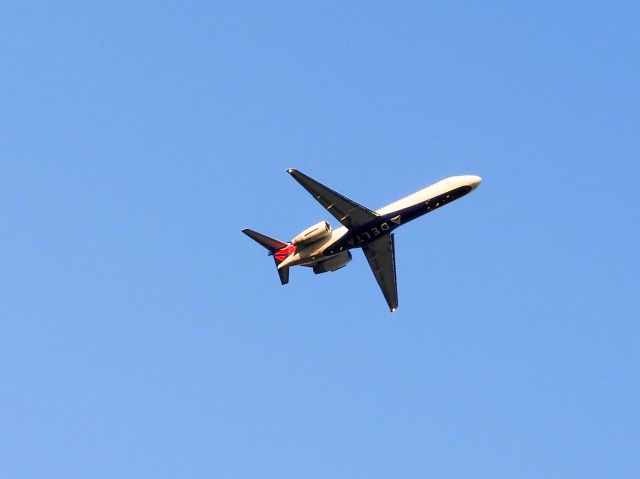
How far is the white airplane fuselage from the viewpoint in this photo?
123062 millimetres

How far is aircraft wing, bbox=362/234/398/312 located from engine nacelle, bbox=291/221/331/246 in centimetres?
510

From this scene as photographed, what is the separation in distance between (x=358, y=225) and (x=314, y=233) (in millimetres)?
4651

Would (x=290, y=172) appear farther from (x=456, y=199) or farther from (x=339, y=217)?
(x=456, y=199)

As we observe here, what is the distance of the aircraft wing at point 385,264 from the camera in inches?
4998

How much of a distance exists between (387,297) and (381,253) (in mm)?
6127

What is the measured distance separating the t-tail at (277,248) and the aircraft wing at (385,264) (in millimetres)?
8424

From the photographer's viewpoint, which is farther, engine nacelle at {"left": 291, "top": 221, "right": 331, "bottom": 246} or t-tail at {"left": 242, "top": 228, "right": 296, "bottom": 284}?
t-tail at {"left": 242, "top": 228, "right": 296, "bottom": 284}

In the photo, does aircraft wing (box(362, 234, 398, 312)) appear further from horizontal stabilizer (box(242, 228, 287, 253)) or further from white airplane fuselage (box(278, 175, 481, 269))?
horizontal stabilizer (box(242, 228, 287, 253))

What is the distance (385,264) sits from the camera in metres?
129

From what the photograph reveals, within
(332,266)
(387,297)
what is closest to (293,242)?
(332,266)

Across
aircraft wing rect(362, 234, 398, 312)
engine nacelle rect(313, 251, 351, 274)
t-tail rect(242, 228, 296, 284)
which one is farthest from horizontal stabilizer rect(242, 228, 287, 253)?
aircraft wing rect(362, 234, 398, 312)

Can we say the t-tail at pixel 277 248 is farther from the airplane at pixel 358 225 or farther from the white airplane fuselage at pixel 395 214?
the white airplane fuselage at pixel 395 214

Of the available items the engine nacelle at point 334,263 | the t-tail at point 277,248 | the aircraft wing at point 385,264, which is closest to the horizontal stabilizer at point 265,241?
the t-tail at point 277,248

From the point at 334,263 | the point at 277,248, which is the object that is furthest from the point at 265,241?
the point at 334,263
